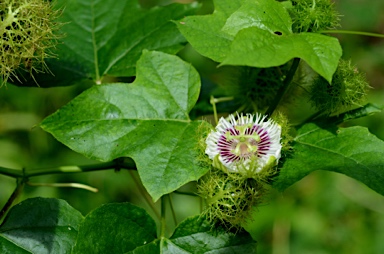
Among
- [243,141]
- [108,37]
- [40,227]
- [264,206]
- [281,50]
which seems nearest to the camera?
[281,50]

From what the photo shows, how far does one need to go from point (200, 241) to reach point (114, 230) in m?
0.23

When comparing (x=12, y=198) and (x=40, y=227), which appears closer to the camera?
(x=40, y=227)

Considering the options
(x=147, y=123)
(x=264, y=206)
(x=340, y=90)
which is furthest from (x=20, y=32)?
(x=264, y=206)

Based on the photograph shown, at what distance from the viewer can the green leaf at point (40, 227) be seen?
59.3 inches

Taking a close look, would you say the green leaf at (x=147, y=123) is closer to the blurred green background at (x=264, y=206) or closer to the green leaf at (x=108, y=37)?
the green leaf at (x=108, y=37)

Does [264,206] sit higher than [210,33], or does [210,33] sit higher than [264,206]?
[210,33]

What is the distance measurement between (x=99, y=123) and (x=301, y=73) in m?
Result: 0.62

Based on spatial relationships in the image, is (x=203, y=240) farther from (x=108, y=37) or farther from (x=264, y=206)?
(x=264, y=206)

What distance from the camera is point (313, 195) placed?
3529 mm

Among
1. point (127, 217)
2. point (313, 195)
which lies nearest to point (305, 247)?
point (313, 195)

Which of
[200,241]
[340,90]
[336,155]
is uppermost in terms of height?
[340,90]

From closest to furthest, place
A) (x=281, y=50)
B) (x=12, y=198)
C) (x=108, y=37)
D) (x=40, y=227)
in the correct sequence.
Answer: (x=281, y=50) → (x=40, y=227) → (x=12, y=198) → (x=108, y=37)

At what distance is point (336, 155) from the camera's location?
60.0 inches

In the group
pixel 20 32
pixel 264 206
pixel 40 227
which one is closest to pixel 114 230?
pixel 40 227
